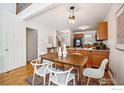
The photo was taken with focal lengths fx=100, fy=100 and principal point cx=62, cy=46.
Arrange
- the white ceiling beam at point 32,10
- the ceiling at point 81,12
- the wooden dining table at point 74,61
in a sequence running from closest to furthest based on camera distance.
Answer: the wooden dining table at point 74,61
the white ceiling beam at point 32,10
the ceiling at point 81,12

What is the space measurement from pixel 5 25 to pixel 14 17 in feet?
1.85

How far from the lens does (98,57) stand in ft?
12.4

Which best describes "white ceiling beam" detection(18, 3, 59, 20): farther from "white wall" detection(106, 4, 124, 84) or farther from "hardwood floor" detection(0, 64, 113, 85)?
"hardwood floor" detection(0, 64, 113, 85)

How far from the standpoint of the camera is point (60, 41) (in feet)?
26.1

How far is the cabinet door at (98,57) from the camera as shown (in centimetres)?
364

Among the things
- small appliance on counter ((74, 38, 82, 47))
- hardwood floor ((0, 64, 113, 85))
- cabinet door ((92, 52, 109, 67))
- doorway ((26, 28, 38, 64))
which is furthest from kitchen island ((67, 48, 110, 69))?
small appliance on counter ((74, 38, 82, 47))

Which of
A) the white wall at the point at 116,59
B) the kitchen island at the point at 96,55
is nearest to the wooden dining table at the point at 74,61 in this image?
the white wall at the point at 116,59

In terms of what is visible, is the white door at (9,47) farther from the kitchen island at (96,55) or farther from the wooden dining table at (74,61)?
the kitchen island at (96,55)

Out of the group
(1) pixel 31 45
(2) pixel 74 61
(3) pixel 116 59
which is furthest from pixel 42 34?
(3) pixel 116 59

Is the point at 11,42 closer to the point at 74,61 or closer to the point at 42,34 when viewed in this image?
the point at 42,34

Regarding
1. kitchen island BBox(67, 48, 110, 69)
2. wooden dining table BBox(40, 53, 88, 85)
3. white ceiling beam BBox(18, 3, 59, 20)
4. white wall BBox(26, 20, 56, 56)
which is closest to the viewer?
wooden dining table BBox(40, 53, 88, 85)

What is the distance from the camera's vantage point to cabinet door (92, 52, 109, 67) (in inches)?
143

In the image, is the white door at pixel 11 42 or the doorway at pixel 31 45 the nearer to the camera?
the white door at pixel 11 42
